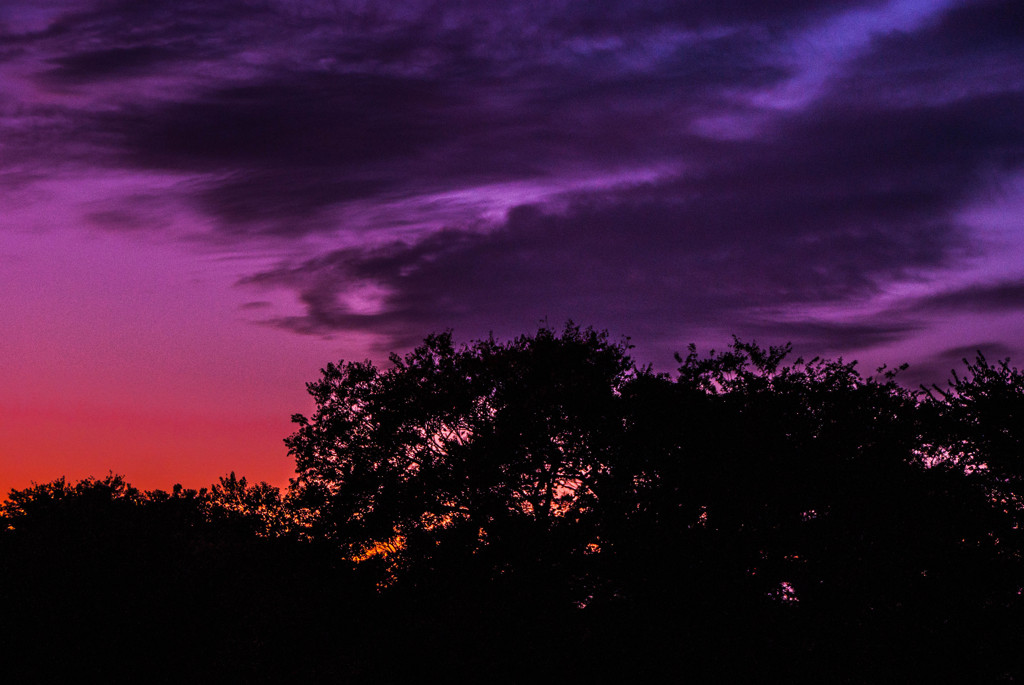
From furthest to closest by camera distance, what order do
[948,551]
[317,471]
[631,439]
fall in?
[317,471], [631,439], [948,551]

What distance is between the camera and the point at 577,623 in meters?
34.7

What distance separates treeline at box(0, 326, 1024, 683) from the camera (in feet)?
103

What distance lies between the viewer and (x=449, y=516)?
39.7 meters

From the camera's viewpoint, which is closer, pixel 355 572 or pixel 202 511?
pixel 355 572

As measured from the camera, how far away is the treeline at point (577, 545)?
103ft

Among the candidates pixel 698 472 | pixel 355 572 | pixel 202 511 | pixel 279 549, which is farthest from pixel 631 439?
pixel 202 511

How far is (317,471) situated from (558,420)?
13.3 metres

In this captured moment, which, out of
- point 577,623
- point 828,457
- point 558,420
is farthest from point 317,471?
point 828,457

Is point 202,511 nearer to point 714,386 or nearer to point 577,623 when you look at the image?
point 577,623

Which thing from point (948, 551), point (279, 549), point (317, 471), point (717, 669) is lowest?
point (717, 669)

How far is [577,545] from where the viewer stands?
36.0 meters

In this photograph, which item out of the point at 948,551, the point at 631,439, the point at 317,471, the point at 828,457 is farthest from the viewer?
the point at 317,471

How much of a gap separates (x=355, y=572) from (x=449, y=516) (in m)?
6.23

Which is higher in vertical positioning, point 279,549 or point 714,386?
point 714,386
